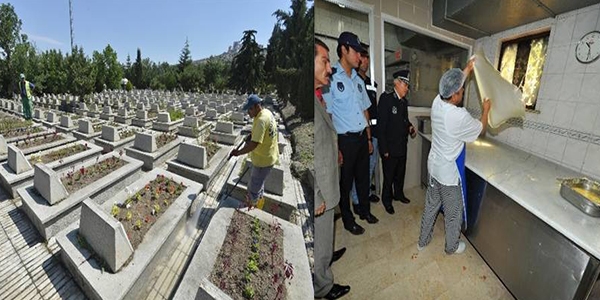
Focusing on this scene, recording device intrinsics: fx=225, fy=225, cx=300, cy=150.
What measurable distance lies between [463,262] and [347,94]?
1.48m

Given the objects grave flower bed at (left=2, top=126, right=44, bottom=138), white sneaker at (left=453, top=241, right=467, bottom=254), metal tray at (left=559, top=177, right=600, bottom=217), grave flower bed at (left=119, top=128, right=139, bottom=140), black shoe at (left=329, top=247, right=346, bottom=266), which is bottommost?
white sneaker at (left=453, top=241, right=467, bottom=254)

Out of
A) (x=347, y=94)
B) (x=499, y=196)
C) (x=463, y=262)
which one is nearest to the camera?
(x=347, y=94)

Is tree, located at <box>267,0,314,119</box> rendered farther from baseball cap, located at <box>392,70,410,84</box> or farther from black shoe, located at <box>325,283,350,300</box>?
black shoe, located at <box>325,283,350,300</box>

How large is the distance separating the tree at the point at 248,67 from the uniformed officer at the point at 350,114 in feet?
1.08

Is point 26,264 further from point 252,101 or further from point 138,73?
point 252,101

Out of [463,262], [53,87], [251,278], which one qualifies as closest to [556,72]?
[463,262]

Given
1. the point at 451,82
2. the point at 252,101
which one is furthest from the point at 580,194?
the point at 252,101

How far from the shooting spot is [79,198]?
135 cm

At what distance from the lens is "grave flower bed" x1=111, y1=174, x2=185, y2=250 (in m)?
1.47

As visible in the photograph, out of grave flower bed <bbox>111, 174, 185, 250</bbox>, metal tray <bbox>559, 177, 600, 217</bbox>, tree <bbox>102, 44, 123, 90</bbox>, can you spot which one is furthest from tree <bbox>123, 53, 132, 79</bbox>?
metal tray <bbox>559, 177, 600, 217</bbox>

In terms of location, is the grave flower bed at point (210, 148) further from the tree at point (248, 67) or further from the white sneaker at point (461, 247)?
the white sneaker at point (461, 247)

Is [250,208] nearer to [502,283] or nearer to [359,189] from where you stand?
[359,189]

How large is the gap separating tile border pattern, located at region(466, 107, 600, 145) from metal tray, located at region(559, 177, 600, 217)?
213 millimetres

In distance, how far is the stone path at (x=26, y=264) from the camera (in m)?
1.25
